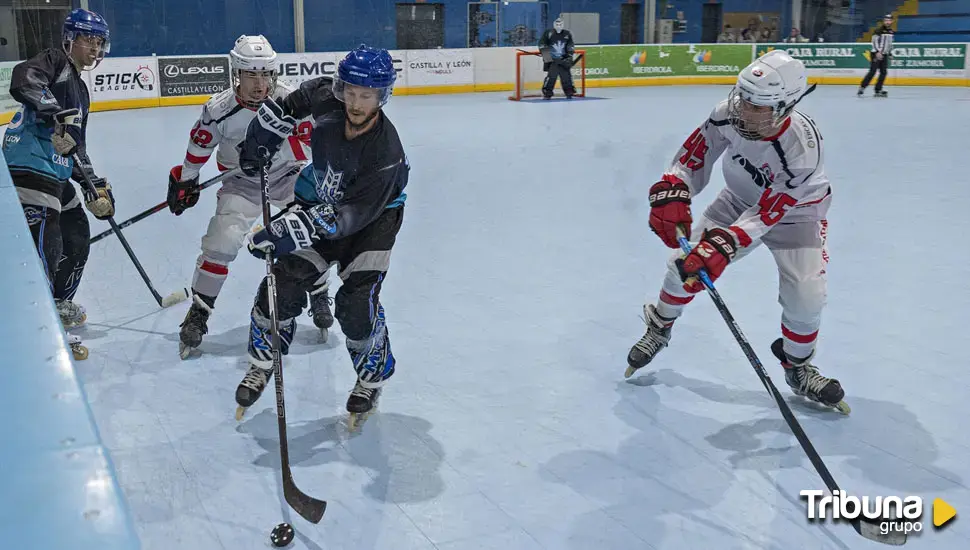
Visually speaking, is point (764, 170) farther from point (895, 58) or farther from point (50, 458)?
point (895, 58)

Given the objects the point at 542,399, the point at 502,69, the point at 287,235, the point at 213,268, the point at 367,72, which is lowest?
the point at 542,399

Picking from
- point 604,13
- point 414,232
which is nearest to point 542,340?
point 414,232

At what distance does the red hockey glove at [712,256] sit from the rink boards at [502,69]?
45.5 ft

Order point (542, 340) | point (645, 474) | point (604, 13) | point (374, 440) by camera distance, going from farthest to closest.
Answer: point (604, 13)
point (542, 340)
point (374, 440)
point (645, 474)

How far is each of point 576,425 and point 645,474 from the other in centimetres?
48

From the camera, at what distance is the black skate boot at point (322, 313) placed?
4535mm

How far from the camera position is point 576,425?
3576 millimetres

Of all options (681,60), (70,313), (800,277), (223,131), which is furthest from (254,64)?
(681,60)

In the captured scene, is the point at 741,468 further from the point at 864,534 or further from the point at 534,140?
the point at 534,140

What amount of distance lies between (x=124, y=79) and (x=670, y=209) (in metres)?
14.0

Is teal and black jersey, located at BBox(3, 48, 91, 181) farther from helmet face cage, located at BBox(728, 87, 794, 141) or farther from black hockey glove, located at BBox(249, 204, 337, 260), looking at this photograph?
helmet face cage, located at BBox(728, 87, 794, 141)

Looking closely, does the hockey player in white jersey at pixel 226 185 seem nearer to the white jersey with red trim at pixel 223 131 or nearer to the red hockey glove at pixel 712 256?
the white jersey with red trim at pixel 223 131

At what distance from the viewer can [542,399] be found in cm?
382

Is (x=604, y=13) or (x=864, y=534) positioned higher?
(x=604, y=13)
